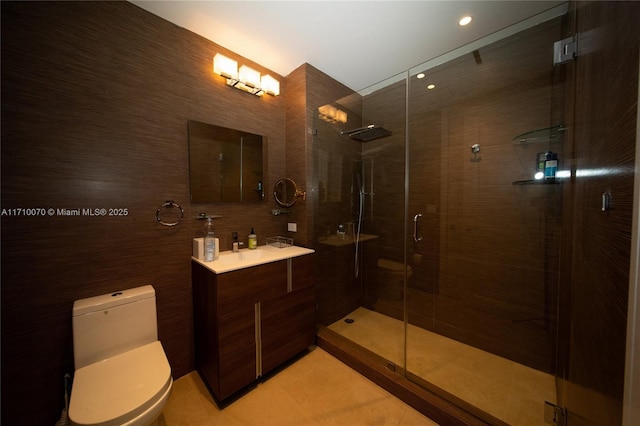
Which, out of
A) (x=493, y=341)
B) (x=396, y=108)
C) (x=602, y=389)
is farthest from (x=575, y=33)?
(x=493, y=341)

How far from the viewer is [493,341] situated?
1.82 m

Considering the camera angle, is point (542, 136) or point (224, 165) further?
point (224, 165)

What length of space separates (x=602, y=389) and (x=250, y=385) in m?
1.77

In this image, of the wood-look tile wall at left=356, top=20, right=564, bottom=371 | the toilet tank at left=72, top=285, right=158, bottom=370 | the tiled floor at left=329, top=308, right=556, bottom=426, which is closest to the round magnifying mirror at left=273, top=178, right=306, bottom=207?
the wood-look tile wall at left=356, top=20, right=564, bottom=371

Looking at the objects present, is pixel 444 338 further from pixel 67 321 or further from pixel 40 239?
pixel 40 239

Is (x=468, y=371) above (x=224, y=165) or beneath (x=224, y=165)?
beneath

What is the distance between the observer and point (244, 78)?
1.82 m

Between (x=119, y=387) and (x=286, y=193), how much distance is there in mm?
1650

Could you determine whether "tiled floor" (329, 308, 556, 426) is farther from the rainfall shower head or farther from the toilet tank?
the rainfall shower head

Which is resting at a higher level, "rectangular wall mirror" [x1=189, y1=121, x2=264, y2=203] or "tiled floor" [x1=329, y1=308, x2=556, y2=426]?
"rectangular wall mirror" [x1=189, y1=121, x2=264, y2=203]

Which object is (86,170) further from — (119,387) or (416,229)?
(416,229)

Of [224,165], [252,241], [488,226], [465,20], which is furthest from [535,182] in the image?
[224,165]

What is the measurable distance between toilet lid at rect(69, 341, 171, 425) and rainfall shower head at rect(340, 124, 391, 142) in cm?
235

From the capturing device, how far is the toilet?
36.5 inches
